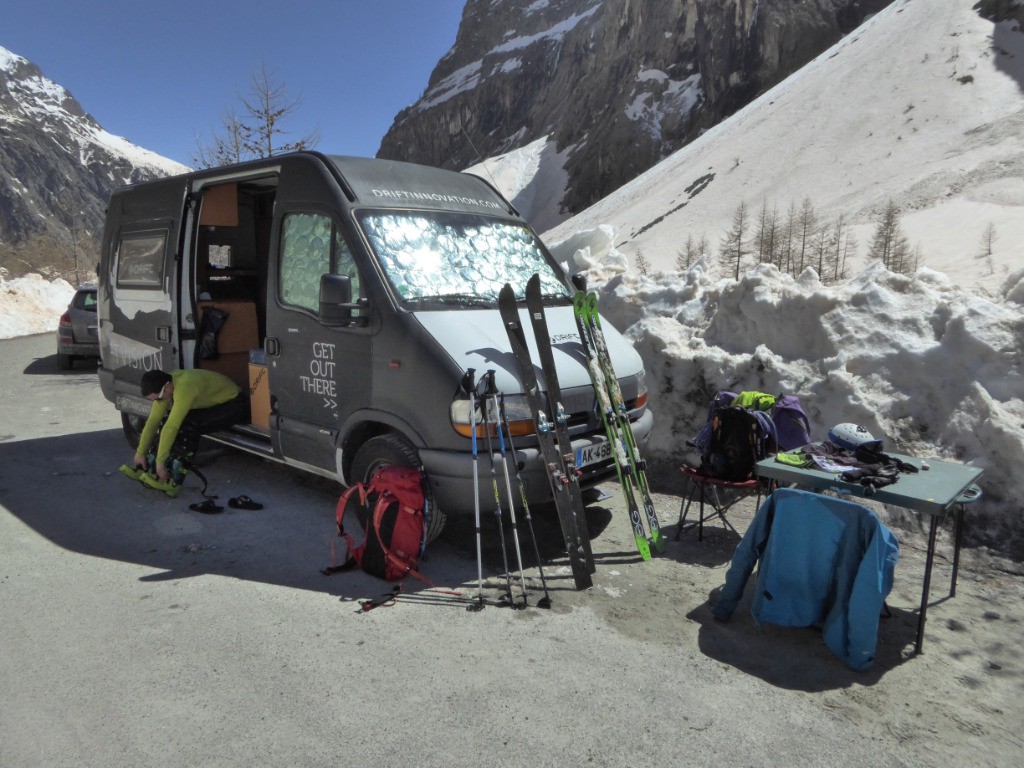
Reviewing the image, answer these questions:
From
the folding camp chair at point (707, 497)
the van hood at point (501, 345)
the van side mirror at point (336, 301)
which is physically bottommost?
the folding camp chair at point (707, 497)

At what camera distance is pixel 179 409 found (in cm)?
610

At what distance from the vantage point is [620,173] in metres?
69.0

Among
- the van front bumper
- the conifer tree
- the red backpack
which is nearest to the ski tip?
the van front bumper

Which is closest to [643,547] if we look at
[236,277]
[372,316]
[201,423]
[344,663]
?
[344,663]

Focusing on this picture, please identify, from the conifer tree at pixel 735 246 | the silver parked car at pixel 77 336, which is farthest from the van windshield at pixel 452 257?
the conifer tree at pixel 735 246

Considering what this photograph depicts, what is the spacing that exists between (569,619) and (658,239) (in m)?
36.9

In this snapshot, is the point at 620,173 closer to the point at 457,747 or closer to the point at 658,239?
the point at 658,239

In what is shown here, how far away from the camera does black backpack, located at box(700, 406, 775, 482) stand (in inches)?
202

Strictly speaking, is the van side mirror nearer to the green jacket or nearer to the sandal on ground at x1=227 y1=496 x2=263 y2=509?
the sandal on ground at x1=227 y1=496 x2=263 y2=509

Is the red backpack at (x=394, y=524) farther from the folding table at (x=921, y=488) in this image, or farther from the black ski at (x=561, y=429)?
the folding table at (x=921, y=488)

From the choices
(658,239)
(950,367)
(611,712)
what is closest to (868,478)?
(611,712)

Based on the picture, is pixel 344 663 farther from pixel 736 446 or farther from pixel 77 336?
pixel 77 336

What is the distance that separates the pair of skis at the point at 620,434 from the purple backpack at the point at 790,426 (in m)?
1.11

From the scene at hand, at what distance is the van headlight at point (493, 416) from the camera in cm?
443
